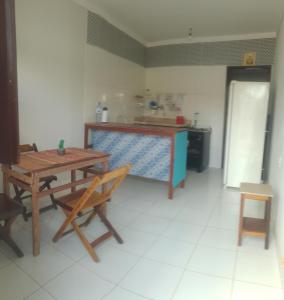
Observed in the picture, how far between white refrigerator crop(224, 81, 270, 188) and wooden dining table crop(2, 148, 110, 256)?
7.39ft

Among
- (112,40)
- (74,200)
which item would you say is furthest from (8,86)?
(112,40)

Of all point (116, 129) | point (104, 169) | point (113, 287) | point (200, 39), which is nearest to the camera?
point (113, 287)

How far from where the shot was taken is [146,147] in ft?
12.2

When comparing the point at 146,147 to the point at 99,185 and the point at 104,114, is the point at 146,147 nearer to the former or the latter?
the point at 104,114

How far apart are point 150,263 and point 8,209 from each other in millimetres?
1202

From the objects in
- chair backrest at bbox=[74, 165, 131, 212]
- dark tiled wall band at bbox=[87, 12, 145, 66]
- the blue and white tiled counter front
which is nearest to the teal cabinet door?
the blue and white tiled counter front

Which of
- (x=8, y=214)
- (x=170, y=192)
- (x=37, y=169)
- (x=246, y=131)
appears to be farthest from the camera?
(x=246, y=131)

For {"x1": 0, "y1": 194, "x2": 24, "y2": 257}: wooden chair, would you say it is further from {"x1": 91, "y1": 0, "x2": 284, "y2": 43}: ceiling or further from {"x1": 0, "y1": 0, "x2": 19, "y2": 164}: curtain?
{"x1": 91, "y1": 0, "x2": 284, "y2": 43}: ceiling

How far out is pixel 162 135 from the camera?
3.49 metres

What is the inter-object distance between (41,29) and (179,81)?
3248mm

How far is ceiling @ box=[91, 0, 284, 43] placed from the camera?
3609 mm

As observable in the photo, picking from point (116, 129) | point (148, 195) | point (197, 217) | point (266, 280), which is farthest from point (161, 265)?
point (116, 129)

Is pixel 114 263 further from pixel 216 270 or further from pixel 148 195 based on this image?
pixel 148 195

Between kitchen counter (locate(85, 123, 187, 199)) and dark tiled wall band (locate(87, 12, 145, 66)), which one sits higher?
dark tiled wall band (locate(87, 12, 145, 66))
